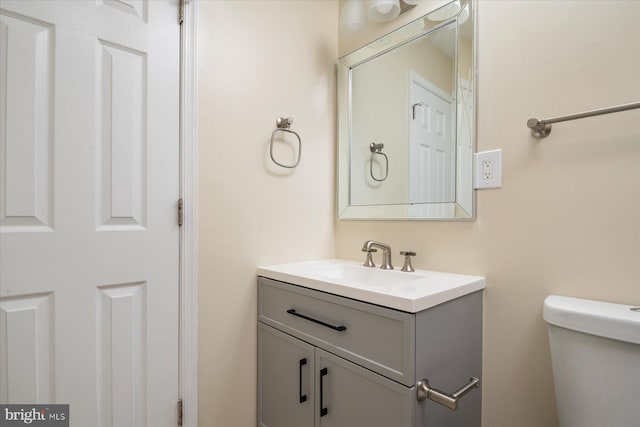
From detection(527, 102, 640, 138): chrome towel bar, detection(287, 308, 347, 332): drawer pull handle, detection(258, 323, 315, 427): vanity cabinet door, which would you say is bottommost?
detection(258, 323, 315, 427): vanity cabinet door

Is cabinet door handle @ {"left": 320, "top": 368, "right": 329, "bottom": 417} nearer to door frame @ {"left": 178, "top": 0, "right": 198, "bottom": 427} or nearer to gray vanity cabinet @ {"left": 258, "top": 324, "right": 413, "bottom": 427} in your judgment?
gray vanity cabinet @ {"left": 258, "top": 324, "right": 413, "bottom": 427}

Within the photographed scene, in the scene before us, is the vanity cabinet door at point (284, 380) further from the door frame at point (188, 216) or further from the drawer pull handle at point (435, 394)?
the drawer pull handle at point (435, 394)

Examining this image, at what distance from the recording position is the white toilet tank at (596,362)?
0.77 m

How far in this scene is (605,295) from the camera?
92cm

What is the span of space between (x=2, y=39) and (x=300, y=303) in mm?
1211

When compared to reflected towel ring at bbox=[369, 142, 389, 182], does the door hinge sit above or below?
above

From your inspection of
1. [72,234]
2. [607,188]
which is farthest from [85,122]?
[607,188]

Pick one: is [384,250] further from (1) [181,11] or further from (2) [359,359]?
(1) [181,11]

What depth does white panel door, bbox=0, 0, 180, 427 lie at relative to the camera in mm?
935

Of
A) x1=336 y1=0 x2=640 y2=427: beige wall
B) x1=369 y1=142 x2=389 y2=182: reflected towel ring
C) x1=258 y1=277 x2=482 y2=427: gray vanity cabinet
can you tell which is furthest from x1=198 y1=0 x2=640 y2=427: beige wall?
x1=369 y1=142 x2=389 y2=182: reflected towel ring

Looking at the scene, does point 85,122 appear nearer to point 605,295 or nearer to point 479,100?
point 479,100

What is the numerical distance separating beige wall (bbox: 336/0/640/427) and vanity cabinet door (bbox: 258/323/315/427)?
638mm

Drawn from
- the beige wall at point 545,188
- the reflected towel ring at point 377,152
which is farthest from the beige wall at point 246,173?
the beige wall at point 545,188

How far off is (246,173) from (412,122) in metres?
0.75
